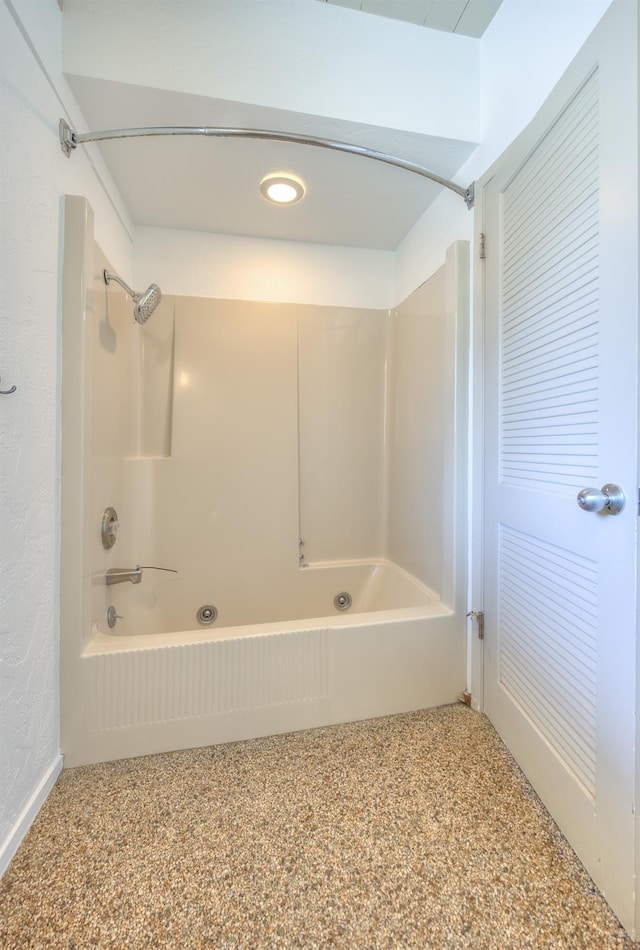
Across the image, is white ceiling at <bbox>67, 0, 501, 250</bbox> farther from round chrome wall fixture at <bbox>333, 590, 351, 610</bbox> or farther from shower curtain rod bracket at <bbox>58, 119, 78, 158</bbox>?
round chrome wall fixture at <bbox>333, 590, 351, 610</bbox>

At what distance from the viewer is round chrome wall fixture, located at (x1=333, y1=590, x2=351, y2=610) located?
2146 mm

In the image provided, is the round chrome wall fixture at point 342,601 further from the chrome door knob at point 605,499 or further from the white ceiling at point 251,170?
the white ceiling at point 251,170

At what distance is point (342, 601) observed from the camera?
2152 millimetres

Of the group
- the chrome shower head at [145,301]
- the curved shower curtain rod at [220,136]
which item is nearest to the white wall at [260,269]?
the chrome shower head at [145,301]

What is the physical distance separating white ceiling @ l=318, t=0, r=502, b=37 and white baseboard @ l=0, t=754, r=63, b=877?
2.63 metres

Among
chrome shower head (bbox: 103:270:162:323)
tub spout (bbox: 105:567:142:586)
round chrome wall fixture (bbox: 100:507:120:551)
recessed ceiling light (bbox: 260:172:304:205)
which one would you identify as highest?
recessed ceiling light (bbox: 260:172:304:205)

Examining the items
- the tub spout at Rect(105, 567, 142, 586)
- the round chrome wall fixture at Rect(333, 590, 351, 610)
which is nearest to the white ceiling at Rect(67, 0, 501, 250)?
the tub spout at Rect(105, 567, 142, 586)

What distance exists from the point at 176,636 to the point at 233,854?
62 centimetres

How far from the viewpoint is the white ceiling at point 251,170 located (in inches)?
50.8

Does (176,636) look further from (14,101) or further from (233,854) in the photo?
(14,101)

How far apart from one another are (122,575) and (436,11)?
95.1 inches

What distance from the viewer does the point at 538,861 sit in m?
0.94

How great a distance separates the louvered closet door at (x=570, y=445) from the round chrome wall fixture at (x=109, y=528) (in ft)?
4.86

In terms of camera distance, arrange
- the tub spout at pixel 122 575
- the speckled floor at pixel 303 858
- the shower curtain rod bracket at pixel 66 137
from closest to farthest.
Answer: the speckled floor at pixel 303 858
the shower curtain rod bracket at pixel 66 137
the tub spout at pixel 122 575
